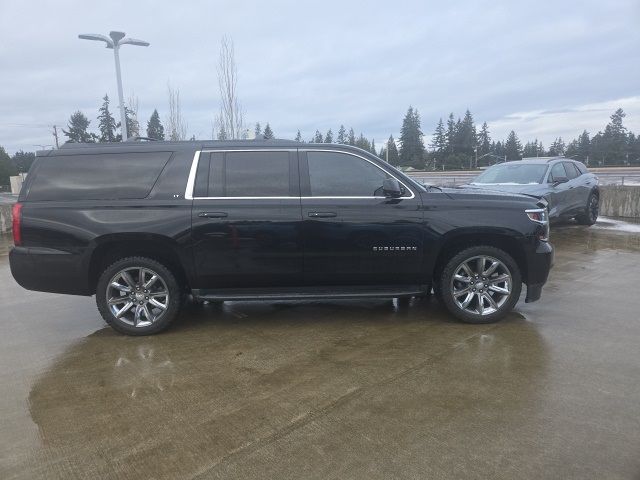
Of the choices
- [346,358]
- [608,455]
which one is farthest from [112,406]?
[608,455]

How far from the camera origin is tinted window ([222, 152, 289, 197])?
4688mm

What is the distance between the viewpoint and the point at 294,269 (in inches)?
185

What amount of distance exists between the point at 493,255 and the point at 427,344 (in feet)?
3.84

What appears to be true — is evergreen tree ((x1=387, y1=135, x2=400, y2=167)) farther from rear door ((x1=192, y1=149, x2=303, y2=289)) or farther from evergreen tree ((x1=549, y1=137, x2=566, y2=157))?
rear door ((x1=192, y1=149, x2=303, y2=289))

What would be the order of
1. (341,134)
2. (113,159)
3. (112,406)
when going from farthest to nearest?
(341,134)
(113,159)
(112,406)

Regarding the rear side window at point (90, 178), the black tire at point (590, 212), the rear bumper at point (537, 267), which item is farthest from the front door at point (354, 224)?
the black tire at point (590, 212)

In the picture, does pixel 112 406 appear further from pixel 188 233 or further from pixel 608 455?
pixel 608 455

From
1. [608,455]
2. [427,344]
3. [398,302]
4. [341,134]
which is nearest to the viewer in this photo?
[608,455]

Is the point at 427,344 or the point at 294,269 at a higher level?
the point at 294,269

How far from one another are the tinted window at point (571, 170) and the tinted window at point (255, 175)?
8.25m

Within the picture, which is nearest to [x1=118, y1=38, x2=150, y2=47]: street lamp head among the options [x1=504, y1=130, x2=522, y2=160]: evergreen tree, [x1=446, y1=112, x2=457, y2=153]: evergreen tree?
[x1=446, y1=112, x2=457, y2=153]: evergreen tree

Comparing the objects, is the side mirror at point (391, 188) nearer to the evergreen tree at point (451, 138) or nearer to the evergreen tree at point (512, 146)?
the evergreen tree at point (451, 138)

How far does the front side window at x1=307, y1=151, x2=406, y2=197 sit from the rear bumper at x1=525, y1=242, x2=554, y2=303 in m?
1.66

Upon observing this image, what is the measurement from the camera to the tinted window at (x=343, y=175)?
15.5 ft
